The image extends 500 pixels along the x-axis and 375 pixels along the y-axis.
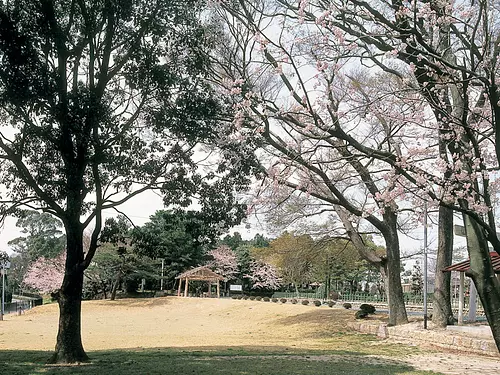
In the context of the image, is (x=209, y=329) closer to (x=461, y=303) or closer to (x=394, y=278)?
(x=394, y=278)

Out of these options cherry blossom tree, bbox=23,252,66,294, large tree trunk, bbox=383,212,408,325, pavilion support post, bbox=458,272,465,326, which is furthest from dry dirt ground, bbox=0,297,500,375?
cherry blossom tree, bbox=23,252,66,294

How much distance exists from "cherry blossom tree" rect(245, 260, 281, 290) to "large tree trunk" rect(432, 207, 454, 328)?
30724mm

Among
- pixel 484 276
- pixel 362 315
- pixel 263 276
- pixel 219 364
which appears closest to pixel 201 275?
pixel 263 276

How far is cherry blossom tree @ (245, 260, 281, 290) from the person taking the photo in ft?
156

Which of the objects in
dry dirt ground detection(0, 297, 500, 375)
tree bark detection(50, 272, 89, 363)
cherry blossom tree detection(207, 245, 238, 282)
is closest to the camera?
tree bark detection(50, 272, 89, 363)

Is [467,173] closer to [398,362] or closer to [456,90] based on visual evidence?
[456,90]

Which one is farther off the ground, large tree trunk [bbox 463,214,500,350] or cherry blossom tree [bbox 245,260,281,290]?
large tree trunk [bbox 463,214,500,350]

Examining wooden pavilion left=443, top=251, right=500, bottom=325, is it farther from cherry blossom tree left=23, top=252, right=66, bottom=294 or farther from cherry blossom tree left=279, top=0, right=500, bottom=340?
cherry blossom tree left=23, top=252, right=66, bottom=294

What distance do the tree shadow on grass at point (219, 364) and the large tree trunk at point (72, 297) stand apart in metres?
0.48

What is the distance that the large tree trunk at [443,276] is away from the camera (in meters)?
15.9

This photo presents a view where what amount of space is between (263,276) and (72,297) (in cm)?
3899

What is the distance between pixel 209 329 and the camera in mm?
24094

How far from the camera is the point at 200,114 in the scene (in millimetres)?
10281

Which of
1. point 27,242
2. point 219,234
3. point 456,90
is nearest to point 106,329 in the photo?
point 219,234
